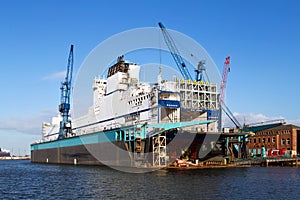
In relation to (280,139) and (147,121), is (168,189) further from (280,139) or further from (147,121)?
(280,139)

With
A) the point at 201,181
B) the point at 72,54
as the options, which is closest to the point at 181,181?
the point at 201,181

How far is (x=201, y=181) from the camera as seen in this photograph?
41.8 metres

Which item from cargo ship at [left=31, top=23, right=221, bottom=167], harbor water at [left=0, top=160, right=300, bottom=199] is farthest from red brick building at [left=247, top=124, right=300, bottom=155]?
harbor water at [left=0, top=160, right=300, bottom=199]

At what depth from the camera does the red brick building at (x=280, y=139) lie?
97750 millimetres

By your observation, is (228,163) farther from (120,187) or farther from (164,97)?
(120,187)

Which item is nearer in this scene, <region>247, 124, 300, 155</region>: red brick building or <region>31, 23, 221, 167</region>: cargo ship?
<region>31, 23, 221, 167</region>: cargo ship

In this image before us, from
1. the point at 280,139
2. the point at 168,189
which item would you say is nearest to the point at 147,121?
the point at 168,189

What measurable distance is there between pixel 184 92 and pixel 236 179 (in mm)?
25765

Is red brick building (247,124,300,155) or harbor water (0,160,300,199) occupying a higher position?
red brick building (247,124,300,155)

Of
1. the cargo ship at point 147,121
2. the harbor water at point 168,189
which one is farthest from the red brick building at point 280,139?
the harbor water at point 168,189

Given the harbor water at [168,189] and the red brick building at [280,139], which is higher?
the red brick building at [280,139]

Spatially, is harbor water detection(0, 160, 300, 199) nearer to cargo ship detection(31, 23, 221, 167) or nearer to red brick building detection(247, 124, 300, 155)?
cargo ship detection(31, 23, 221, 167)

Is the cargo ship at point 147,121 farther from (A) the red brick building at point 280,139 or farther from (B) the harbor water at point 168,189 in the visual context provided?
(A) the red brick building at point 280,139

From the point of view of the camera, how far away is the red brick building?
9775 centimetres
